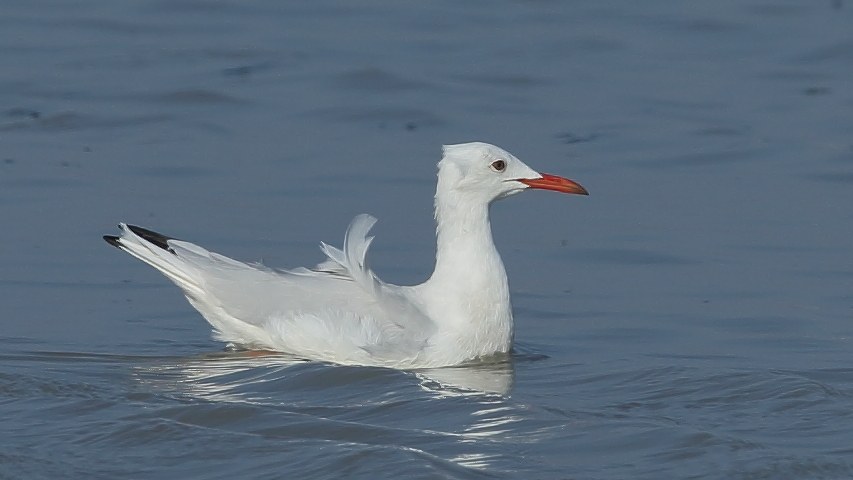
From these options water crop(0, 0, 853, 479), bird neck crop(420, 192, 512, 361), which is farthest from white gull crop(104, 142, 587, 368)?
water crop(0, 0, 853, 479)

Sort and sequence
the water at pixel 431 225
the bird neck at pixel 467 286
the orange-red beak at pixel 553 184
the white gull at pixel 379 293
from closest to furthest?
1. the water at pixel 431 225
2. the white gull at pixel 379 293
3. the bird neck at pixel 467 286
4. the orange-red beak at pixel 553 184

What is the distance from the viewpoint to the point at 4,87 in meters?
15.5

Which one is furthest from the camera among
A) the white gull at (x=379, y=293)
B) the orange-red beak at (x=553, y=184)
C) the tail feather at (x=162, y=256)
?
the tail feather at (x=162, y=256)

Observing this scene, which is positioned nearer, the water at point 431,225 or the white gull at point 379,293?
the water at point 431,225

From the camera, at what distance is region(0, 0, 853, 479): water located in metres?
7.20

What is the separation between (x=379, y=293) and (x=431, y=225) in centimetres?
293

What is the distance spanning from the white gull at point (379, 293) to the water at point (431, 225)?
0.71ft

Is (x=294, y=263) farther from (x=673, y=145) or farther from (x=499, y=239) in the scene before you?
(x=673, y=145)

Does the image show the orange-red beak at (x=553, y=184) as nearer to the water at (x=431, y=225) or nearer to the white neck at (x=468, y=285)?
the white neck at (x=468, y=285)

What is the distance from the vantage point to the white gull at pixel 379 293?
867cm

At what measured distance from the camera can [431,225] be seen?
11602mm

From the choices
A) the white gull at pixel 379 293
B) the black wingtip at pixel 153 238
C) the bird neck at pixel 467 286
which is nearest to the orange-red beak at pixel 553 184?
the white gull at pixel 379 293

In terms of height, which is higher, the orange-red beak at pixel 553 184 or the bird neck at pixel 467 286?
the orange-red beak at pixel 553 184

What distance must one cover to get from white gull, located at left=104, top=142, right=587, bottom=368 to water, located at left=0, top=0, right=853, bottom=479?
0.22 m
